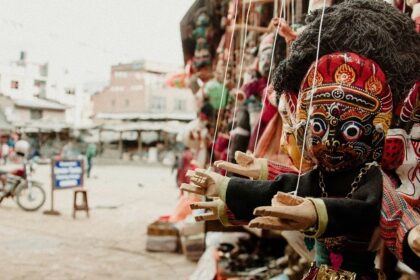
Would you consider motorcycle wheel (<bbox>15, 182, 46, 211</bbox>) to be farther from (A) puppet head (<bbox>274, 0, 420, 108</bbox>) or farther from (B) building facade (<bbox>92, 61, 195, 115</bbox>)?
(B) building facade (<bbox>92, 61, 195, 115</bbox>)

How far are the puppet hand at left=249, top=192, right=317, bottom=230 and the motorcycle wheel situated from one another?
30.7 ft

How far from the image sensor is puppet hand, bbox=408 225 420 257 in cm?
124

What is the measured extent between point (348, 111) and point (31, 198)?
956 cm

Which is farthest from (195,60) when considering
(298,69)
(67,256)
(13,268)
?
(298,69)

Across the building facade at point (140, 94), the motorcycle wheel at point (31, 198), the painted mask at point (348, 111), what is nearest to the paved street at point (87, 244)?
the motorcycle wheel at point (31, 198)

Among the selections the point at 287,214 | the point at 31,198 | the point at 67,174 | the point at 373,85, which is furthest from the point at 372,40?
the point at 31,198

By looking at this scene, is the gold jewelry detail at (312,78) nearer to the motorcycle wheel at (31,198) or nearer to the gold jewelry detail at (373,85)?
the gold jewelry detail at (373,85)

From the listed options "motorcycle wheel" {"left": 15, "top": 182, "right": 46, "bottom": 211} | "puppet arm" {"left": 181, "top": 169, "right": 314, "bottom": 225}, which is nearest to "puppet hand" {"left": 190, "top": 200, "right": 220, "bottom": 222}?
"puppet arm" {"left": 181, "top": 169, "right": 314, "bottom": 225}

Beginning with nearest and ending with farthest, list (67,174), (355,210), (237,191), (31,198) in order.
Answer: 1. (355,210)
2. (237,191)
3. (67,174)
4. (31,198)

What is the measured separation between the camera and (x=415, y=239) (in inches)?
49.0

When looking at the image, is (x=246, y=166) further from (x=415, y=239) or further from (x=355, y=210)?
(x=415, y=239)

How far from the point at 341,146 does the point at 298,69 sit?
31cm

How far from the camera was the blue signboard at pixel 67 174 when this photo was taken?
936cm

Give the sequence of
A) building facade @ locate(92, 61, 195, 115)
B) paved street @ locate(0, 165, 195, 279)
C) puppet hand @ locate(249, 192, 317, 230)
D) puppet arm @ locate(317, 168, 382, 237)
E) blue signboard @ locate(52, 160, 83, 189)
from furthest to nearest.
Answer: building facade @ locate(92, 61, 195, 115) < blue signboard @ locate(52, 160, 83, 189) < paved street @ locate(0, 165, 195, 279) < puppet arm @ locate(317, 168, 382, 237) < puppet hand @ locate(249, 192, 317, 230)
